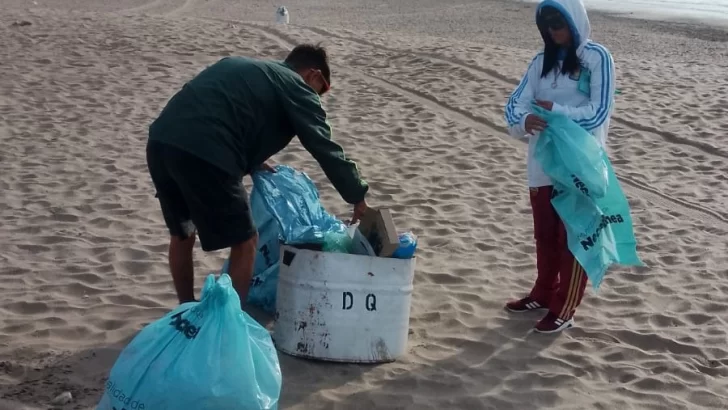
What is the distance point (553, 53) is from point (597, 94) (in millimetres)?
284

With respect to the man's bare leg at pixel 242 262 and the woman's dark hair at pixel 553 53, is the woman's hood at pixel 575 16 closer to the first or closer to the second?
the woman's dark hair at pixel 553 53

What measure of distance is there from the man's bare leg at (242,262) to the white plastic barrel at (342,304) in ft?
0.45

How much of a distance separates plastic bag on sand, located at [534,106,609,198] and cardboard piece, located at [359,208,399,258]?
2.58 feet

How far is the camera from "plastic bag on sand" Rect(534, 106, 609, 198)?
401 centimetres

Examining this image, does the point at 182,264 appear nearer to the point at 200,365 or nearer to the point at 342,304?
the point at 342,304

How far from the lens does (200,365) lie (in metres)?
2.98

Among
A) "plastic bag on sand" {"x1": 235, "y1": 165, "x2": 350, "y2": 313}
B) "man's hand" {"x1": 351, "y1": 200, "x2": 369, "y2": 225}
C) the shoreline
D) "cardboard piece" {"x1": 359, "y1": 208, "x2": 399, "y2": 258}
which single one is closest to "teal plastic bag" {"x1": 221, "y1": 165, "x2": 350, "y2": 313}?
"plastic bag on sand" {"x1": 235, "y1": 165, "x2": 350, "y2": 313}

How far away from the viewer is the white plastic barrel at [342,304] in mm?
3785

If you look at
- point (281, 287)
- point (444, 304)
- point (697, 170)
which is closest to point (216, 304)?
point (281, 287)

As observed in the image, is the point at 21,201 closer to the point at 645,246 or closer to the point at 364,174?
the point at 364,174

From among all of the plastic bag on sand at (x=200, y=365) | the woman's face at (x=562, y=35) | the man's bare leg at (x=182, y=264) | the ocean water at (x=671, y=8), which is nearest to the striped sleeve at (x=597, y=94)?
the woman's face at (x=562, y=35)

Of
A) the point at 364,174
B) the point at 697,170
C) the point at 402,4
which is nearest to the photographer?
the point at 364,174

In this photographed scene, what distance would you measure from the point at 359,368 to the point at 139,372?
1161mm

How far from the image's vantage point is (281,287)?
155 inches
